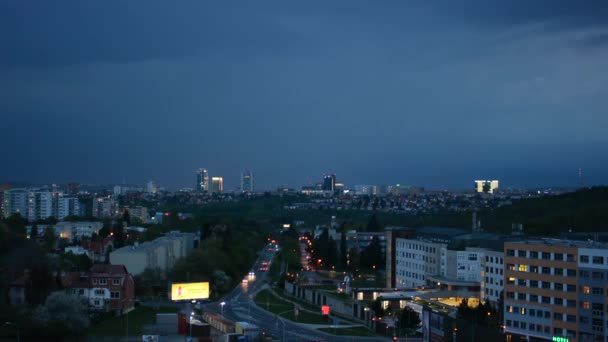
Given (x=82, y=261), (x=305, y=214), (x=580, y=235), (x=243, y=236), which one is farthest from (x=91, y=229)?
(x=305, y=214)

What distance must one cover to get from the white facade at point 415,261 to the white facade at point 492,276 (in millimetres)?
3958

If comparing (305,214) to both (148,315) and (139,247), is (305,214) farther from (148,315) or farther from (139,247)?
(148,315)

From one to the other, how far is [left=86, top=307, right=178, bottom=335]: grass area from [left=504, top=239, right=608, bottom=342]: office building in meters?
11.8

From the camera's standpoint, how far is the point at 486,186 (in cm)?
13150

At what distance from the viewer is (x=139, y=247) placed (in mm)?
38688

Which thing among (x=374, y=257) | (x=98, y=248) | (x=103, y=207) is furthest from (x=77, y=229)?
(x=103, y=207)

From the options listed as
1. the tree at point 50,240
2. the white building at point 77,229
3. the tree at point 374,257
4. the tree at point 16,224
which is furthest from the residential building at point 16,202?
the tree at point 374,257

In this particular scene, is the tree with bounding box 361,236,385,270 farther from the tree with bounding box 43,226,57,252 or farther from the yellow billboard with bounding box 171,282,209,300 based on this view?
the tree with bounding box 43,226,57,252

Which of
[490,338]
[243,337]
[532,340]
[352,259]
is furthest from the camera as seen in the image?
[352,259]

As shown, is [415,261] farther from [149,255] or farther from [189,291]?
[149,255]

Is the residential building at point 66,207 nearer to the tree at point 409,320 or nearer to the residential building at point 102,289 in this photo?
the residential building at point 102,289

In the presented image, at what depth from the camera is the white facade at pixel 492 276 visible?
30.7m

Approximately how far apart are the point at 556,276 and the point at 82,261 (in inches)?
932

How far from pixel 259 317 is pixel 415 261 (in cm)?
1109
